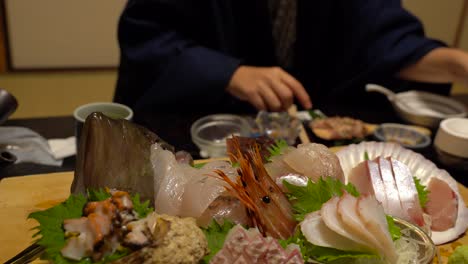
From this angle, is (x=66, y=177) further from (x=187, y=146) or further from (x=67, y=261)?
(x=67, y=261)

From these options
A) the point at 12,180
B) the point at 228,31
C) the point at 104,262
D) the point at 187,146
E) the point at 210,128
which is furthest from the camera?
the point at 228,31

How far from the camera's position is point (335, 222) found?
1057 millimetres

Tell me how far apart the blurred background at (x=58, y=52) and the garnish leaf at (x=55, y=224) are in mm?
3113

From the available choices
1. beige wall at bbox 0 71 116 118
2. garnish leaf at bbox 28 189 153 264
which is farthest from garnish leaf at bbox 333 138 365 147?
beige wall at bbox 0 71 116 118

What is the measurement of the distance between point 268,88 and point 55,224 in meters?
1.27

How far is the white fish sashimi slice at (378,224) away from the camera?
1037 millimetres

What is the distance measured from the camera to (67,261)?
944mm

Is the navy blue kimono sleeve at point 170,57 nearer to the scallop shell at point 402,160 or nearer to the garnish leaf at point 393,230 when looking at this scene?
the scallop shell at point 402,160

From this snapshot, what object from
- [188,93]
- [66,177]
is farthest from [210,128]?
[66,177]

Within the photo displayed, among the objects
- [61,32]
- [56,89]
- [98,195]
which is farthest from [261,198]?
[61,32]

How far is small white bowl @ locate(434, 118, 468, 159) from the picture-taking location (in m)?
1.84

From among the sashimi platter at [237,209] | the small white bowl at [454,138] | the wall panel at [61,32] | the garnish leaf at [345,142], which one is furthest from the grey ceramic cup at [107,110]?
the wall panel at [61,32]

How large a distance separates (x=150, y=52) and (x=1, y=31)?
259 centimetres

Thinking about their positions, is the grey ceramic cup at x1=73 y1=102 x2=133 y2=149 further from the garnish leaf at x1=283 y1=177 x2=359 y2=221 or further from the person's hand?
the garnish leaf at x1=283 y1=177 x2=359 y2=221
